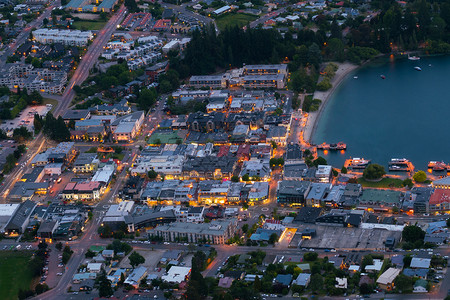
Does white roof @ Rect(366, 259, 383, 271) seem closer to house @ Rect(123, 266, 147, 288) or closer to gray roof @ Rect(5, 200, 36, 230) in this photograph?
house @ Rect(123, 266, 147, 288)

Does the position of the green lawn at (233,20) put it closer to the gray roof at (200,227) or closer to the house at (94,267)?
the gray roof at (200,227)

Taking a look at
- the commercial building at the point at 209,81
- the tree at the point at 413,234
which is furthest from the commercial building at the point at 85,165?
the tree at the point at 413,234

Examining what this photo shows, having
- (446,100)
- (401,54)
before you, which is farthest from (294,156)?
(401,54)

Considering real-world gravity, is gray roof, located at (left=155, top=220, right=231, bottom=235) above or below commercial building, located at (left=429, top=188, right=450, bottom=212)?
below

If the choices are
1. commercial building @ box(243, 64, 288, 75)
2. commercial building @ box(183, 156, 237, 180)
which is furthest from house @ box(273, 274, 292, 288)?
commercial building @ box(243, 64, 288, 75)

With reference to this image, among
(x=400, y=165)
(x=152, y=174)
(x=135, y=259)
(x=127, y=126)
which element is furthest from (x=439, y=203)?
(x=127, y=126)

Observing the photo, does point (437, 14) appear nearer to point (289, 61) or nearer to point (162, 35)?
point (289, 61)
